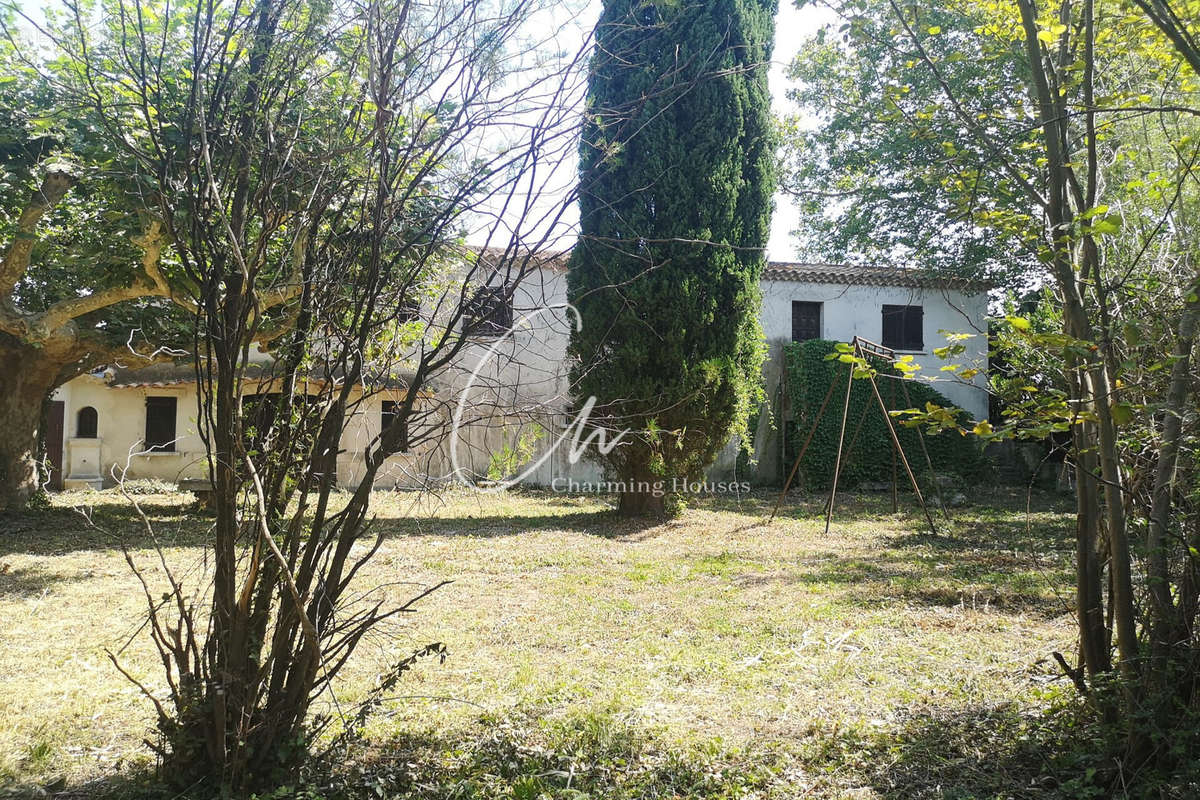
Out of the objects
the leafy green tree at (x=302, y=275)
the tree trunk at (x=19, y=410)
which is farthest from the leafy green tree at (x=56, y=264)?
the leafy green tree at (x=302, y=275)

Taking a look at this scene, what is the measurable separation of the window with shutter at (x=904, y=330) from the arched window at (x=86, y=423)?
16.8 m

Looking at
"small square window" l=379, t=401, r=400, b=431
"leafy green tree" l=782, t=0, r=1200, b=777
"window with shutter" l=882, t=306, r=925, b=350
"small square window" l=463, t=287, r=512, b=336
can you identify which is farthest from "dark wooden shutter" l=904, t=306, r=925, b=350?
"small square window" l=463, t=287, r=512, b=336

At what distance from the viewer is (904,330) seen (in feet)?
58.4

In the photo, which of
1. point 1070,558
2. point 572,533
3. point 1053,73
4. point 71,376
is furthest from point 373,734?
point 71,376

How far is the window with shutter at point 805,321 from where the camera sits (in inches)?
680

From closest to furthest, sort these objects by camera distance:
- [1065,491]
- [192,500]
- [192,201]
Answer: [192,201] < [192,500] < [1065,491]

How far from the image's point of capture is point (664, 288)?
10188 mm

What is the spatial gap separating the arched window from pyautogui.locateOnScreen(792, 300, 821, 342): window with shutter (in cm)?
1471

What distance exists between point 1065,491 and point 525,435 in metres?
14.3

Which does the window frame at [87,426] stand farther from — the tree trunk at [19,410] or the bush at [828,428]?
the bush at [828,428]

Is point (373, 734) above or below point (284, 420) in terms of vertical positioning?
below

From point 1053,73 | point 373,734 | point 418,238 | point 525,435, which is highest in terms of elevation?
point 1053,73

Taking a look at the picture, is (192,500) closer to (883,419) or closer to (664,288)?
(664,288)

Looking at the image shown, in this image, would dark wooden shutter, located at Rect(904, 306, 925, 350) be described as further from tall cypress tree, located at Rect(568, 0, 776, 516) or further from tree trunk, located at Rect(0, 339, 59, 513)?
tree trunk, located at Rect(0, 339, 59, 513)
